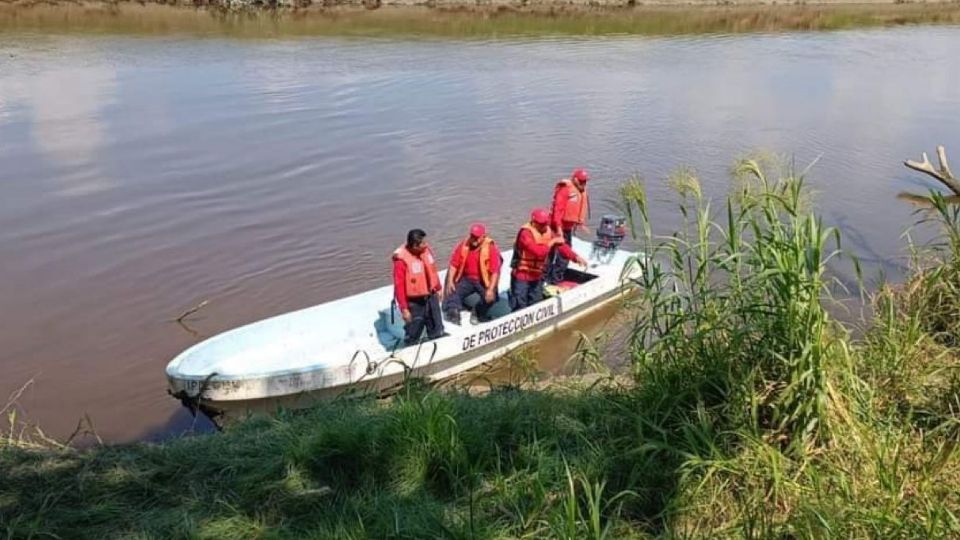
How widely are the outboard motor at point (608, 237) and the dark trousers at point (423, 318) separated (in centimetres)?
341

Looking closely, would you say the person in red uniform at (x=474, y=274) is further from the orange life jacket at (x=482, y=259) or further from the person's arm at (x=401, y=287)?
the person's arm at (x=401, y=287)

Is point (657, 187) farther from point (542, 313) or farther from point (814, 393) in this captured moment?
point (814, 393)

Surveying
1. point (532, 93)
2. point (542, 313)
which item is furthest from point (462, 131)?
point (542, 313)

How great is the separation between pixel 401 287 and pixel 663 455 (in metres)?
4.51

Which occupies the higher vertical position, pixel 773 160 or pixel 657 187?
pixel 773 160

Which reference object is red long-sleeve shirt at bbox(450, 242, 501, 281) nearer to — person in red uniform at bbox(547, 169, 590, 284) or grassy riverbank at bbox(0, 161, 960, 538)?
person in red uniform at bbox(547, 169, 590, 284)

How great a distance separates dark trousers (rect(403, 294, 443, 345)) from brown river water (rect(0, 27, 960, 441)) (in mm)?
1623

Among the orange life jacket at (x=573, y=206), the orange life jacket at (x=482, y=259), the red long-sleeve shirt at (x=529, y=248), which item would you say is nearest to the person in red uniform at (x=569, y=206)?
the orange life jacket at (x=573, y=206)

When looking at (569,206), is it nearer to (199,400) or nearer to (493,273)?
(493,273)

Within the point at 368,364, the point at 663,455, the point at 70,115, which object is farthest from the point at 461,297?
the point at 70,115

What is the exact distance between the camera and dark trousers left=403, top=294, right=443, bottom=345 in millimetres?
8648

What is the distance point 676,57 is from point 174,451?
28.4 meters

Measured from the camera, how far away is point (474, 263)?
30.2ft

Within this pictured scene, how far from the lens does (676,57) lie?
30625mm
